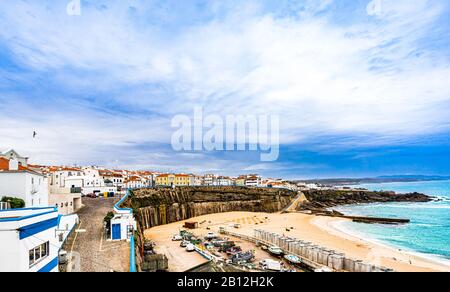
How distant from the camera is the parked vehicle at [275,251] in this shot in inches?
882

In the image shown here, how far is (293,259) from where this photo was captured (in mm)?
20484

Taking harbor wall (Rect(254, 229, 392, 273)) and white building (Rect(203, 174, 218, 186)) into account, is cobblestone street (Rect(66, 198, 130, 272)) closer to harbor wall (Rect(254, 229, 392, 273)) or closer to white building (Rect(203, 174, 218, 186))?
harbor wall (Rect(254, 229, 392, 273))

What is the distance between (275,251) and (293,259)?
2.44 m

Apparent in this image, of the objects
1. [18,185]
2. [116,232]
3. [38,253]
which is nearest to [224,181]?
[18,185]

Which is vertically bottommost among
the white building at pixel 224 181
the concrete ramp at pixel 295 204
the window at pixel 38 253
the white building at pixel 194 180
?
the concrete ramp at pixel 295 204

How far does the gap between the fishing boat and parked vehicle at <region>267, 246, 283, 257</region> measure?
1013 millimetres

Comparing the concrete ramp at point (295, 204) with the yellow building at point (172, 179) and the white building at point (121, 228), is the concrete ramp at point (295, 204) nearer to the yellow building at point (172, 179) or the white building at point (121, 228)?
the yellow building at point (172, 179)

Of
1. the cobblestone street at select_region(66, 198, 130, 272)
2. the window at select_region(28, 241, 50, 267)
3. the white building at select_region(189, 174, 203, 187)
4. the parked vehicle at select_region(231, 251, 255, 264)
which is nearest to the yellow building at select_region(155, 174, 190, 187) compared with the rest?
the white building at select_region(189, 174, 203, 187)

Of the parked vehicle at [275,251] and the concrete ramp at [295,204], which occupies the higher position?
the parked vehicle at [275,251]

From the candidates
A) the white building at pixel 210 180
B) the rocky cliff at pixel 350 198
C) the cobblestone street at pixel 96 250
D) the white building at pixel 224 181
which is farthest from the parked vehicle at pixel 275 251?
the white building at pixel 224 181
